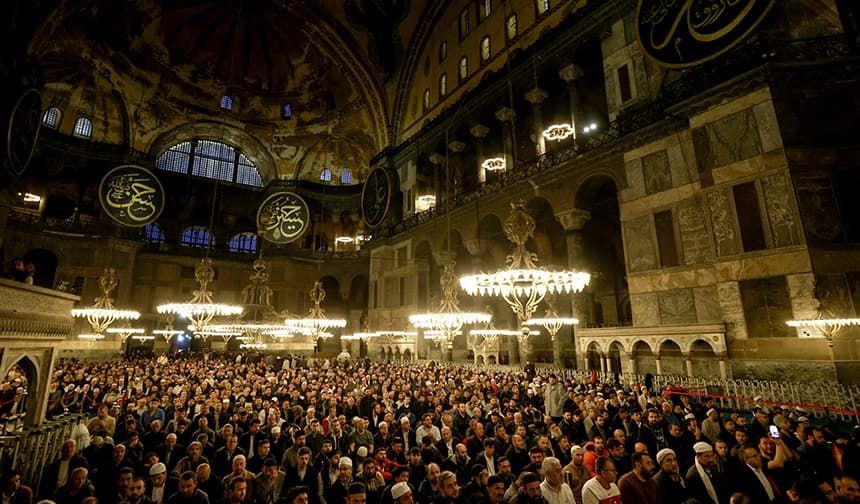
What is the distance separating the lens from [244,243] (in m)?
23.9

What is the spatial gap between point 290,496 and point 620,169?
9815mm

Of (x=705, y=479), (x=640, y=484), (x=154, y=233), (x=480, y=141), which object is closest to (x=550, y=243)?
(x=480, y=141)

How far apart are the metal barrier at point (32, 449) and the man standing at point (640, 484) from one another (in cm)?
533

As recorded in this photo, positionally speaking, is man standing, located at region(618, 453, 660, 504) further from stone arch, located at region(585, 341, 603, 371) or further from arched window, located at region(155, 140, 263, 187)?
arched window, located at region(155, 140, 263, 187)

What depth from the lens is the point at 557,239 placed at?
1577cm

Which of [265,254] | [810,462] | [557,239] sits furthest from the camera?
[265,254]

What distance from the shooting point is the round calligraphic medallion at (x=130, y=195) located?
1310 centimetres

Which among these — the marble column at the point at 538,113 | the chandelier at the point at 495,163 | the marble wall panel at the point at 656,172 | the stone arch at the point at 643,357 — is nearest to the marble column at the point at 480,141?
the chandelier at the point at 495,163

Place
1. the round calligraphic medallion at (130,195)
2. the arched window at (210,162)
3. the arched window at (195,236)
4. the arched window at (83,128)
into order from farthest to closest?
the arched window at (195,236) < the arched window at (210,162) < the arched window at (83,128) < the round calligraphic medallion at (130,195)

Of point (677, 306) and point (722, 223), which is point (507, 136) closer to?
point (722, 223)

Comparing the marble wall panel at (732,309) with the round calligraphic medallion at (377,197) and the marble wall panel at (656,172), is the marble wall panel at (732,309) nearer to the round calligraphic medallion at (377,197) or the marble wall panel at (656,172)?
the marble wall panel at (656,172)

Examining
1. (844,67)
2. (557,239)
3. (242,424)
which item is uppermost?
(844,67)

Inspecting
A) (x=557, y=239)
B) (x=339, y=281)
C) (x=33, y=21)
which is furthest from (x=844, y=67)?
(x=339, y=281)

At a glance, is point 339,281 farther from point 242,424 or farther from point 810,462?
point 810,462
